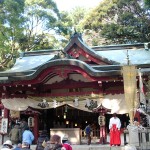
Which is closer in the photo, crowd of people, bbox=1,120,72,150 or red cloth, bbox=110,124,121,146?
crowd of people, bbox=1,120,72,150

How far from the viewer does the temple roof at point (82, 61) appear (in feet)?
41.2

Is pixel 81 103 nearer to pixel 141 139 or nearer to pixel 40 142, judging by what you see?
pixel 141 139

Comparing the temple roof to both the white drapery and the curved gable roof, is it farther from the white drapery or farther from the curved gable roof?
the white drapery

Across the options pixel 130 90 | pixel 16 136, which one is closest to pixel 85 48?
pixel 130 90

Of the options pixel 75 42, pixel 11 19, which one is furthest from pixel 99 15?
pixel 75 42

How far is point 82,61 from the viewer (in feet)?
44.9

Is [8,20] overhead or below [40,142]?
overhead

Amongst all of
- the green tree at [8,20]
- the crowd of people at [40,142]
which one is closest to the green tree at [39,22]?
the green tree at [8,20]

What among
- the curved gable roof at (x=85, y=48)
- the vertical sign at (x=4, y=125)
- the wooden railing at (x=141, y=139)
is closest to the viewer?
the wooden railing at (x=141, y=139)

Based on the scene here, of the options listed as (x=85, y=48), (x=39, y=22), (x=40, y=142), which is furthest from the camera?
(x=39, y=22)

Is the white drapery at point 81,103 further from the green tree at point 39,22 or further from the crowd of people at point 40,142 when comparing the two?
the green tree at point 39,22

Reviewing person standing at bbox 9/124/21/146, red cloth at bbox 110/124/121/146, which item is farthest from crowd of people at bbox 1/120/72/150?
red cloth at bbox 110/124/121/146

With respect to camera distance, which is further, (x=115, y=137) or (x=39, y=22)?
(x=39, y=22)

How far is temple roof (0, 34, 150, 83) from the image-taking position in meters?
12.6
